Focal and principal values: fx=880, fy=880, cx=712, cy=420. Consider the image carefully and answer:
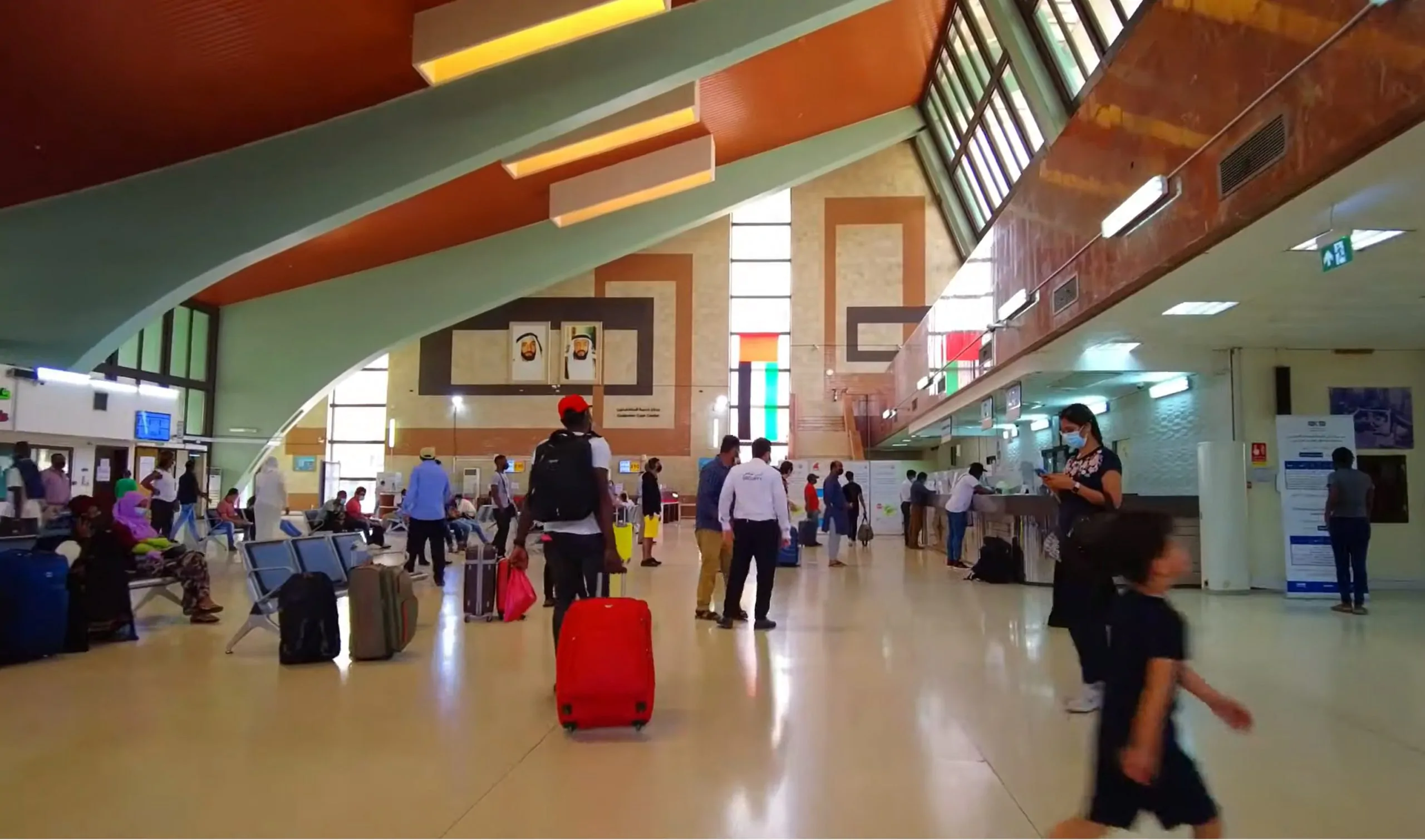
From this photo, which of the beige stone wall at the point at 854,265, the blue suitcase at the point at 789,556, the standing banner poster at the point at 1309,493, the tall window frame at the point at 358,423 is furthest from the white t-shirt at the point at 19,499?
the tall window frame at the point at 358,423

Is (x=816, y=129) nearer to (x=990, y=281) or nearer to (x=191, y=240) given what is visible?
(x=990, y=281)

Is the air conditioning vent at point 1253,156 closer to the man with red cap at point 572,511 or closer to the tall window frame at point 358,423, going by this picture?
the man with red cap at point 572,511

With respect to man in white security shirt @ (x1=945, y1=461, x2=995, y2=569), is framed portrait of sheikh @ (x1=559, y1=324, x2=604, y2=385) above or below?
above

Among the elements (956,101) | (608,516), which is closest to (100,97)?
(608,516)

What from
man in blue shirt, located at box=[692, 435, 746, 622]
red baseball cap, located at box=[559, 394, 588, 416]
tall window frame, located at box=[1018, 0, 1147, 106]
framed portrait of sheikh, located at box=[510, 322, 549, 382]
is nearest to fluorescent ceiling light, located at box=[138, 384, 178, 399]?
framed portrait of sheikh, located at box=[510, 322, 549, 382]

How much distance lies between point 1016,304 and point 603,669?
8304 millimetres

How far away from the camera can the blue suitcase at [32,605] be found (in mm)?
5285

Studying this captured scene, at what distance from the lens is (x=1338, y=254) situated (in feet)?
18.2

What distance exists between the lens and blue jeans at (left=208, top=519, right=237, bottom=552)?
15128 millimetres

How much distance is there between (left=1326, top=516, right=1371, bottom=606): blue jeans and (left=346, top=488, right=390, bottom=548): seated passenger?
1298 centimetres

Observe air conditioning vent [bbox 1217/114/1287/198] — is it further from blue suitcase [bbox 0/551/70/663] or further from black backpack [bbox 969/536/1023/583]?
blue suitcase [bbox 0/551/70/663]

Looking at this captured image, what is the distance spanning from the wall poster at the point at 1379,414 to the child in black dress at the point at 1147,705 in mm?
9506

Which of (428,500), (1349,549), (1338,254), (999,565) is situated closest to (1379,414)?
(1349,549)

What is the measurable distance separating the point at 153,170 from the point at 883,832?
14.0m
